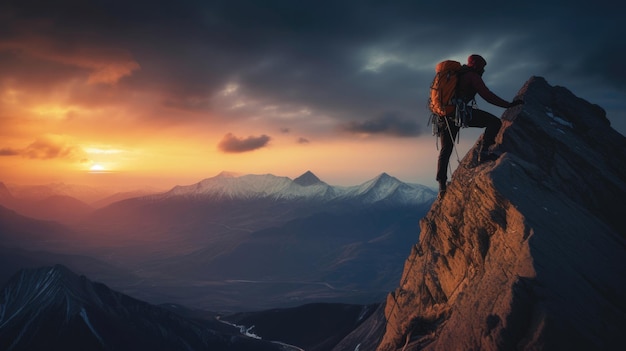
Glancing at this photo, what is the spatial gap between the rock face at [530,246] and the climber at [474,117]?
75 cm

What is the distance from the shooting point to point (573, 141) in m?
22.0

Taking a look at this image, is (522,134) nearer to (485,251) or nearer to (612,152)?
(612,152)

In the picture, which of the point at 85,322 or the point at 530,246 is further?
the point at 85,322

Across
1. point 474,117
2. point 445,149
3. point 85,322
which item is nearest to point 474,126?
point 474,117

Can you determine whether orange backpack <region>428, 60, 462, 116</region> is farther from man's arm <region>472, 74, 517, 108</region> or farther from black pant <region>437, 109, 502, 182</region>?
black pant <region>437, 109, 502, 182</region>

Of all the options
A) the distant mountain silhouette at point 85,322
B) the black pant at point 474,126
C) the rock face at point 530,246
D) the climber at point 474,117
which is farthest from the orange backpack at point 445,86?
the distant mountain silhouette at point 85,322

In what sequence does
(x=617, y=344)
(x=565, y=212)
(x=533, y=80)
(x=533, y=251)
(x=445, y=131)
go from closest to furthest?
(x=617, y=344)
(x=533, y=251)
(x=565, y=212)
(x=445, y=131)
(x=533, y=80)

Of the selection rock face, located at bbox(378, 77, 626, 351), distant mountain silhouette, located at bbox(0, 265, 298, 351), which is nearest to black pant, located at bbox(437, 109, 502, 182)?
rock face, located at bbox(378, 77, 626, 351)

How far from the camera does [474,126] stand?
59.8 feet

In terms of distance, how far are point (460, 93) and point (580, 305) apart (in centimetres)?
838

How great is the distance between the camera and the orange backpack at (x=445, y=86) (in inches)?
655

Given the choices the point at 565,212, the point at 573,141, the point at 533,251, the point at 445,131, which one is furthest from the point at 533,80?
the point at 533,251

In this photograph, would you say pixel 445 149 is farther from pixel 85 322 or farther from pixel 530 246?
pixel 85 322

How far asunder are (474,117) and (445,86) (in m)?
2.31
